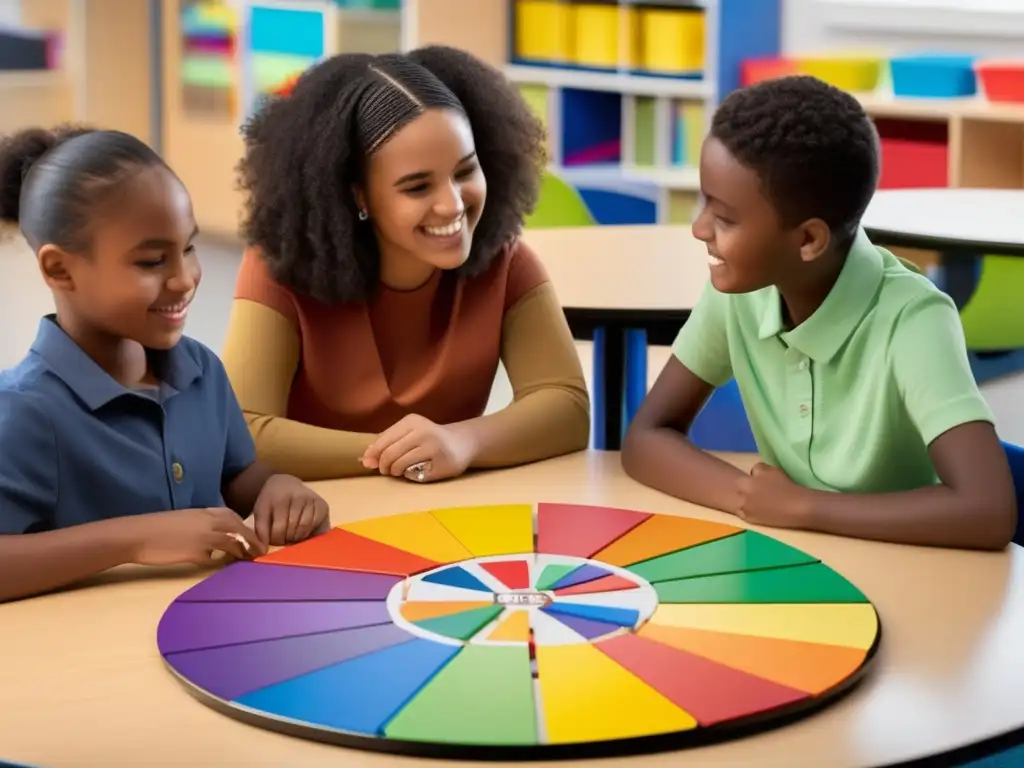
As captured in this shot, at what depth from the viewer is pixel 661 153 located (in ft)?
18.4

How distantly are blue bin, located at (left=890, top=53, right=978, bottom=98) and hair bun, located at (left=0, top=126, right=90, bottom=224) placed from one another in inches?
145

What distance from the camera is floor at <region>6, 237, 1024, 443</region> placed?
3.80 m

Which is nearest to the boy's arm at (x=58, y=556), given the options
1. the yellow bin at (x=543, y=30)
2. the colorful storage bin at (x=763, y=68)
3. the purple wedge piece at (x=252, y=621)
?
the purple wedge piece at (x=252, y=621)

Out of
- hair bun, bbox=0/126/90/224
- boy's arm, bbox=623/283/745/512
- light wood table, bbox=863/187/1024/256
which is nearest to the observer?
hair bun, bbox=0/126/90/224

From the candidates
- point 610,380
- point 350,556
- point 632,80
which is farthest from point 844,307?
point 632,80

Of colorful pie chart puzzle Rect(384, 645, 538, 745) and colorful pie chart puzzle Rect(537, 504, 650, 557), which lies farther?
colorful pie chart puzzle Rect(537, 504, 650, 557)

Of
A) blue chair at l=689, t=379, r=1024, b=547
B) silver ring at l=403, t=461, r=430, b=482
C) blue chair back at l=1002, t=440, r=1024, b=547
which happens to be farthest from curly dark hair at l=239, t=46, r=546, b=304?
blue chair at l=689, t=379, r=1024, b=547

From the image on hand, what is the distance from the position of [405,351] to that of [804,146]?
0.69 metres

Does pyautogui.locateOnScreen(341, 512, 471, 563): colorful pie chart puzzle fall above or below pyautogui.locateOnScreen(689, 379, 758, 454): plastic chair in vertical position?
above

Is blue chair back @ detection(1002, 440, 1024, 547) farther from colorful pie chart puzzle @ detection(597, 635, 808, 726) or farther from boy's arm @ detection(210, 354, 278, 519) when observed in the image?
boy's arm @ detection(210, 354, 278, 519)

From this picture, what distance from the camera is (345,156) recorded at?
2.06m

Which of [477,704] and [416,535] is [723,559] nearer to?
[416,535]

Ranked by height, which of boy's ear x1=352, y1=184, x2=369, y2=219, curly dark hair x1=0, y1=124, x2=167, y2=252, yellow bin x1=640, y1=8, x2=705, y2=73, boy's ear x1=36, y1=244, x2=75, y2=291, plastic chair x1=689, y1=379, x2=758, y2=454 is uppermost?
yellow bin x1=640, y1=8, x2=705, y2=73

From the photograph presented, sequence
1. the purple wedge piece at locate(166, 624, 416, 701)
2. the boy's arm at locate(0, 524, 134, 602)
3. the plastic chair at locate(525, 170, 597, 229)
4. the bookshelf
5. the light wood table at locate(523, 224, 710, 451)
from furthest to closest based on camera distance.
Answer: the bookshelf < the plastic chair at locate(525, 170, 597, 229) < the light wood table at locate(523, 224, 710, 451) < the boy's arm at locate(0, 524, 134, 602) < the purple wedge piece at locate(166, 624, 416, 701)
